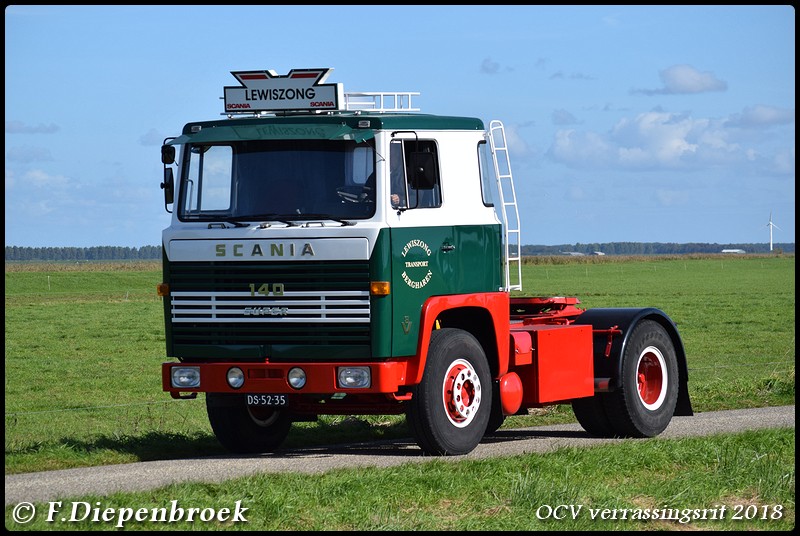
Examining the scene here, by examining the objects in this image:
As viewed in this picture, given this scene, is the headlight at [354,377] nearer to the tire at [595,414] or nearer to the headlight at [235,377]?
the headlight at [235,377]

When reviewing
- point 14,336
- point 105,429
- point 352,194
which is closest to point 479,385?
point 352,194

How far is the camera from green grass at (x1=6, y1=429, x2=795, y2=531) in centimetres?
911

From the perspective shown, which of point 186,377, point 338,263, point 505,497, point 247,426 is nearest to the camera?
point 505,497

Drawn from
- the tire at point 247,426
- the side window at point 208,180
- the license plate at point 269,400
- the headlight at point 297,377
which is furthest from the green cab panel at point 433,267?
the tire at point 247,426

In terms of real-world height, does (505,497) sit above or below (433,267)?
below

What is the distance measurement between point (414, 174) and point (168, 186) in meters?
2.45

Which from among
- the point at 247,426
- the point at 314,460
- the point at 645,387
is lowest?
the point at 314,460

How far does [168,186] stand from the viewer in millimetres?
12734

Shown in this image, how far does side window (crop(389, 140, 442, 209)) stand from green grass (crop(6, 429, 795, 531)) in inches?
98.5

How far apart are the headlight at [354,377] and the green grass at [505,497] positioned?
3.25ft

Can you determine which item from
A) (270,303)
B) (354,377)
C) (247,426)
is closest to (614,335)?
(354,377)

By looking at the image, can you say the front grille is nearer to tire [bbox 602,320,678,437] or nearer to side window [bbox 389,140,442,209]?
side window [bbox 389,140,442,209]

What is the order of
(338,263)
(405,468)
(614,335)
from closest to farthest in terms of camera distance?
(405,468) → (338,263) → (614,335)

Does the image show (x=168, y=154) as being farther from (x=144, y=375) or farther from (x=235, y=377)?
(x=144, y=375)
